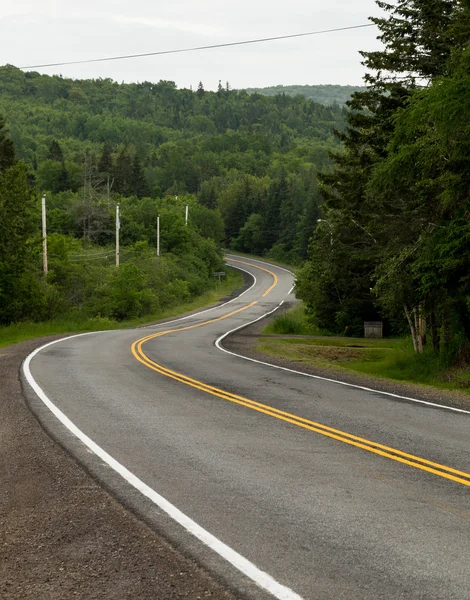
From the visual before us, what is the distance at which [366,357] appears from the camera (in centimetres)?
3125

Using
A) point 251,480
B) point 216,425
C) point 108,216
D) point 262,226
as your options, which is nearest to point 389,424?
point 216,425

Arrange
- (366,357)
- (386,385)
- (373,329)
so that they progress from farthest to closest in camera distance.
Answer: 1. (373,329)
2. (366,357)
3. (386,385)

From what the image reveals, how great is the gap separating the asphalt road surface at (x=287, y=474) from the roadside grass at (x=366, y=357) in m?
4.35

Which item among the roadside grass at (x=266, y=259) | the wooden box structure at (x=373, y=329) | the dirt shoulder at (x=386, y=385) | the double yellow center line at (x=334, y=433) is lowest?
Result: the roadside grass at (x=266, y=259)

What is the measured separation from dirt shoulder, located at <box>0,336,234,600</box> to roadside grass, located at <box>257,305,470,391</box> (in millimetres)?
12212

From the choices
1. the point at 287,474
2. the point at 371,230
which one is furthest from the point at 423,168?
the point at 287,474

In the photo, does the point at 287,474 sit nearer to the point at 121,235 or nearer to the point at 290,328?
the point at 290,328

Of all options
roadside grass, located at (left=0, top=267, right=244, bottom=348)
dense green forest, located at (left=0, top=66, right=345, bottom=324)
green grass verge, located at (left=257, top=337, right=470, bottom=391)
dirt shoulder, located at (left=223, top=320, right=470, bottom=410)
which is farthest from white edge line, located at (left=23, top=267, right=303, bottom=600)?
dense green forest, located at (left=0, top=66, right=345, bottom=324)

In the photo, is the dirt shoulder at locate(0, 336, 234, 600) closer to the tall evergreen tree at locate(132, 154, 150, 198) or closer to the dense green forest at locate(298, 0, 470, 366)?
the dense green forest at locate(298, 0, 470, 366)

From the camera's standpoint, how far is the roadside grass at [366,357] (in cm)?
2020

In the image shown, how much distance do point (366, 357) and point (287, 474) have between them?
23523 millimetres

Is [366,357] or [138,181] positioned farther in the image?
[138,181]

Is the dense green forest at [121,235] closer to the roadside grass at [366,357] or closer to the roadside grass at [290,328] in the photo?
the roadside grass at [366,357]

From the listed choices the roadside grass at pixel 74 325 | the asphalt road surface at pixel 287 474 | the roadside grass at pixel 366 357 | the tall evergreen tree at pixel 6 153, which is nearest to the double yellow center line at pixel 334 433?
the asphalt road surface at pixel 287 474
